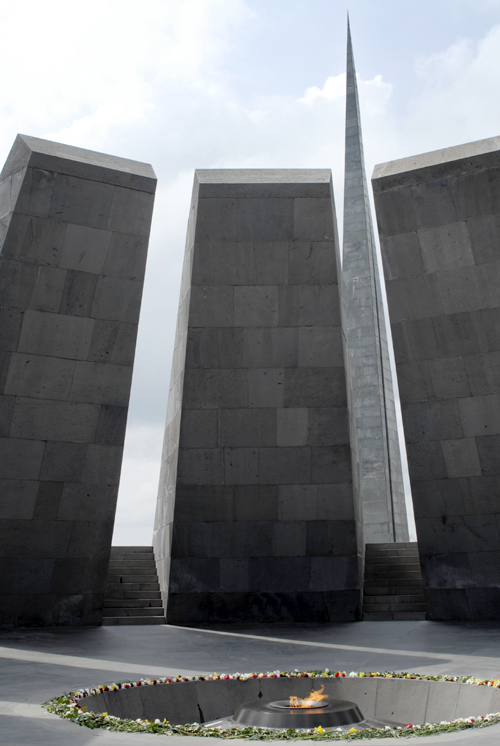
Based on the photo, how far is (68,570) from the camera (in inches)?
477

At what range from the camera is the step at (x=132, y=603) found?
1291 centimetres

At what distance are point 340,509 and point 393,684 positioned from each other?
619 centimetres

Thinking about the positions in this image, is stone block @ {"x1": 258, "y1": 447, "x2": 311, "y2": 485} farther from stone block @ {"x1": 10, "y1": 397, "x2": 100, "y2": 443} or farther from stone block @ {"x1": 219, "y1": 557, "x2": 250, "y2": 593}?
stone block @ {"x1": 10, "y1": 397, "x2": 100, "y2": 443}

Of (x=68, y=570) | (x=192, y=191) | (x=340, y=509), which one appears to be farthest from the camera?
(x=192, y=191)

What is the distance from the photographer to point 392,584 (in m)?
13.7

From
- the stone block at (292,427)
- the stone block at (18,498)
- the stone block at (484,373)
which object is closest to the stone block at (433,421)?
the stone block at (484,373)

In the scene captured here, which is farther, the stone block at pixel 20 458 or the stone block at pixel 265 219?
the stone block at pixel 265 219

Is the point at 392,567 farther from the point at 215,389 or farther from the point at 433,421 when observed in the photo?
the point at 215,389

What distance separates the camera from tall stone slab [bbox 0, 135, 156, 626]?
11914 millimetres

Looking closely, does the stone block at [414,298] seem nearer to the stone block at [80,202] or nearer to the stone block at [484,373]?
the stone block at [484,373]

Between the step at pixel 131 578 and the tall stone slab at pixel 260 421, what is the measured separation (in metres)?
0.35

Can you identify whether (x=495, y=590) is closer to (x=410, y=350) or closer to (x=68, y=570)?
(x=410, y=350)

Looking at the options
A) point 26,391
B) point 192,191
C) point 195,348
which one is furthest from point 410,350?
point 26,391

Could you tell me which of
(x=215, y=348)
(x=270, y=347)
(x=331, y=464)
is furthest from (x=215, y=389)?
(x=331, y=464)
